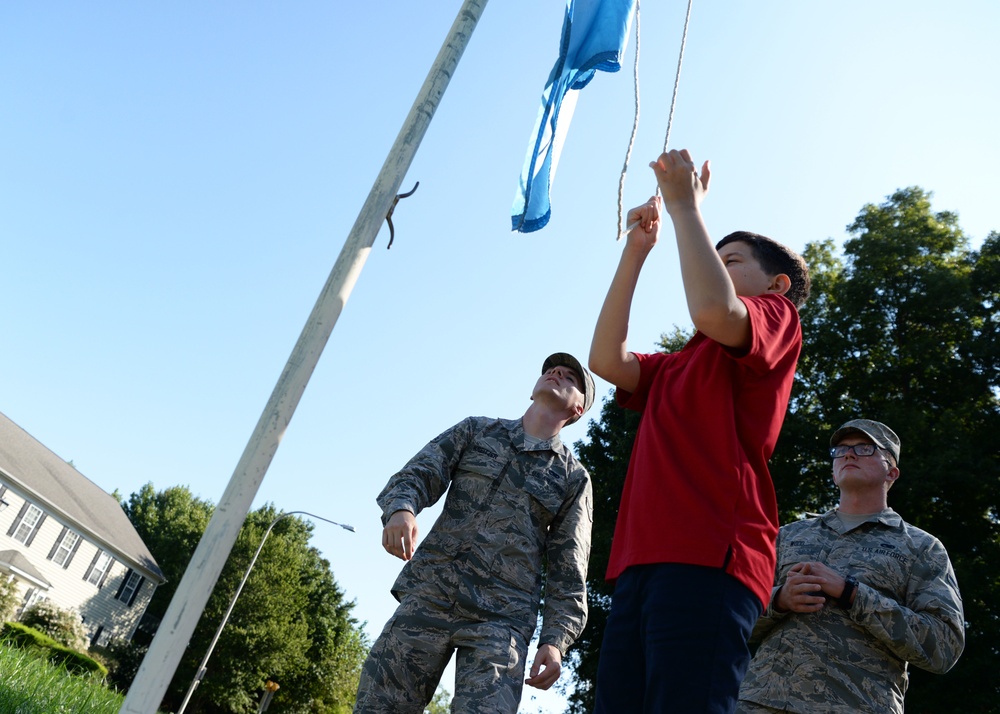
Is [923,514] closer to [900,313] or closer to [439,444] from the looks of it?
[900,313]

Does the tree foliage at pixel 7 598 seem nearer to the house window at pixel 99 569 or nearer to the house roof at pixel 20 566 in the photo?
the house roof at pixel 20 566

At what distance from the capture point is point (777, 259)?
2.78m

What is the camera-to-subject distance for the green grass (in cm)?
490

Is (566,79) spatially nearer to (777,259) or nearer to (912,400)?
(777,259)

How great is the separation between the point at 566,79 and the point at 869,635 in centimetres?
421

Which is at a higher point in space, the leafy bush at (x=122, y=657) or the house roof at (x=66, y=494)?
the house roof at (x=66, y=494)

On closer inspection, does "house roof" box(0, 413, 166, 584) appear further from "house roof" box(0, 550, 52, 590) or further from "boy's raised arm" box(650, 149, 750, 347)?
"boy's raised arm" box(650, 149, 750, 347)

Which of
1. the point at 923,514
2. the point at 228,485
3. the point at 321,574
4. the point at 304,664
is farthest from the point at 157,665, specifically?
the point at 321,574

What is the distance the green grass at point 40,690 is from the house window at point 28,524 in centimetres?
4037

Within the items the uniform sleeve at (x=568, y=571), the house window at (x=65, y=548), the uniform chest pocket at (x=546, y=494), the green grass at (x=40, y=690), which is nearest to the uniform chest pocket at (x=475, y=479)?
the uniform chest pocket at (x=546, y=494)

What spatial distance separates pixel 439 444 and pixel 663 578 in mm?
2026

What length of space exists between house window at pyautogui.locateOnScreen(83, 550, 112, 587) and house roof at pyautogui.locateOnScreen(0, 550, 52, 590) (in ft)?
16.0

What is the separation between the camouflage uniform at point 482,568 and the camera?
328cm

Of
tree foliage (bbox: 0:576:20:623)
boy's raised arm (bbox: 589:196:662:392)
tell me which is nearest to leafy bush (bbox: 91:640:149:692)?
tree foliage (bbox: 0:576:20:623)
